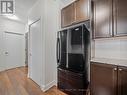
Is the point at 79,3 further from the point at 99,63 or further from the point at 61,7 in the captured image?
the point at 99,63

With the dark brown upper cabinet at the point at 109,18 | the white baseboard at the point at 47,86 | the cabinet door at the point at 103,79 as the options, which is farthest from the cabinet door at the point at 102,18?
the white baseboard at the point at 47,86

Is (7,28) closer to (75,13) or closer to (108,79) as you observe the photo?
(75,13)

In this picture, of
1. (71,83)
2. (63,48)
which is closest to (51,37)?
(63,48)

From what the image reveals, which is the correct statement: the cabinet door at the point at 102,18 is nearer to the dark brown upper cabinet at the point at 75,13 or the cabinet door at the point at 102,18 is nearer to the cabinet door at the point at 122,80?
the dark brown upper cabinet at the point at 75,13

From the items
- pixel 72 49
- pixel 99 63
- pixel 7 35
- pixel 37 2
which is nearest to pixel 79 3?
pixel 72 49

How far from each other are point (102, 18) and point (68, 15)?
1187mm

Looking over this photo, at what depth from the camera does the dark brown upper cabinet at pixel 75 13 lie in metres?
2.40

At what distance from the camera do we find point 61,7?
3.28 meters

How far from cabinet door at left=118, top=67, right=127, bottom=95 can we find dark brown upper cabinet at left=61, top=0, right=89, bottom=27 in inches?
50.3

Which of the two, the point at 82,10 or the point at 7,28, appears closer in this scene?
the point at 82,10

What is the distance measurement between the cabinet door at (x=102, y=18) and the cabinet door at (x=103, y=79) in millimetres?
550

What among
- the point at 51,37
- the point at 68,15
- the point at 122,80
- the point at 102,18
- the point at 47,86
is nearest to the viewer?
the point at 122,80

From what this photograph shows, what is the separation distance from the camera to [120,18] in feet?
5.53

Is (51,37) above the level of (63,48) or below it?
above
